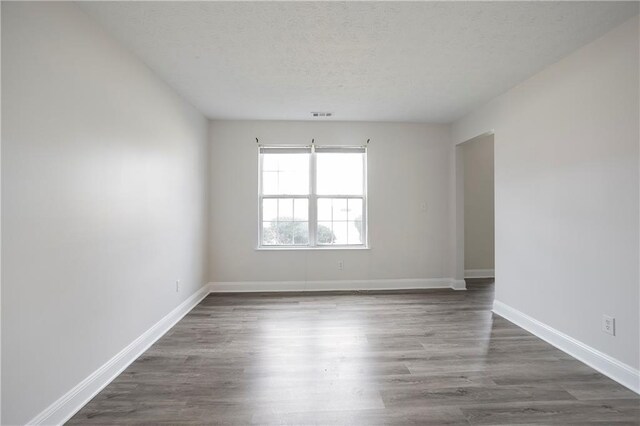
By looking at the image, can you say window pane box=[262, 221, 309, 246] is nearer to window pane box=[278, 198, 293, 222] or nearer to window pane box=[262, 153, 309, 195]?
window pane box=[278, 198, 293, 222]

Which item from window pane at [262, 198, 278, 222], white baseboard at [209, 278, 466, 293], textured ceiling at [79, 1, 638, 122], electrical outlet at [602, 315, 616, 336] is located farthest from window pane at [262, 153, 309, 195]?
electrical outlet at [602, 315, 616, 336]

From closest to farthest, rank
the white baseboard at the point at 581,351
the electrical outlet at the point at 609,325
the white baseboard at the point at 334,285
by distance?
1. the white baseboard at the point at 581,351
2. the electrical outlet at the point at 609,325
3. the white baseboard at the point at 334,285

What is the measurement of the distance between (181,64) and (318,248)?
286 centimetres

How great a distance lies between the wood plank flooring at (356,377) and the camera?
1.70 metres

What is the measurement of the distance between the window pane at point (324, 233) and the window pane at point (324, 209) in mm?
93

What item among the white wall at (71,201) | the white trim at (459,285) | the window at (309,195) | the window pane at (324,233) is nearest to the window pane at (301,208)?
the window at (309,195)

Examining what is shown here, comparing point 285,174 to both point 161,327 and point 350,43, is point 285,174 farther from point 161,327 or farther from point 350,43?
point 161,327

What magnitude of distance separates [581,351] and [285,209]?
3553 millimetres

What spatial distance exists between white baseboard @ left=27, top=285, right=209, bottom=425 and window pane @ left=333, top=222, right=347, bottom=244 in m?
2.40

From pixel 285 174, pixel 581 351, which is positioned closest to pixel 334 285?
pixel 285 174

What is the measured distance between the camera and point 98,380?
1935 mm

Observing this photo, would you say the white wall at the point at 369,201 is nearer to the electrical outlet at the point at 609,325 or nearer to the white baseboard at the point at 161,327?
the white baseboard at the point at 161,327

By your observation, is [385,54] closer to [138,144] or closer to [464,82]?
[464,82]

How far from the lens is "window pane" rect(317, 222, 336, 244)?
440 centimetres
